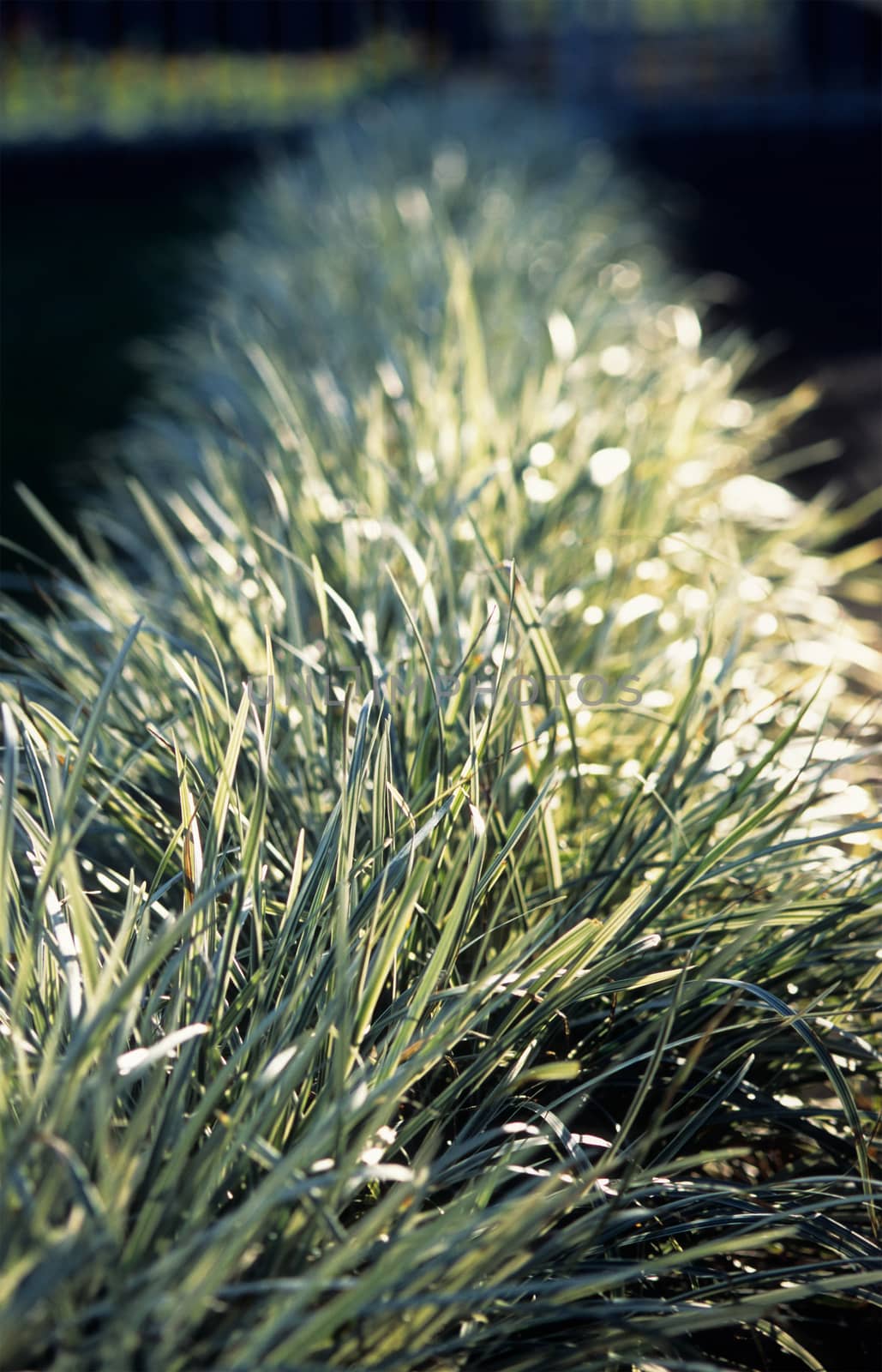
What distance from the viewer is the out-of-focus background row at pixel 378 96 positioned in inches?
199

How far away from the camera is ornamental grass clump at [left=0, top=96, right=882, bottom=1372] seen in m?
0.82

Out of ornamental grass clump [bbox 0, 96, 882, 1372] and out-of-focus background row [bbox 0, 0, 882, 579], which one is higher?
out-of-focus background row [bbox 0, 0, 882, 579]

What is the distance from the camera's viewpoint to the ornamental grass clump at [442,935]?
824 millimetres

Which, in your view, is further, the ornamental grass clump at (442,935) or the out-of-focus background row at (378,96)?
the out-of-focus background row at (378,96)

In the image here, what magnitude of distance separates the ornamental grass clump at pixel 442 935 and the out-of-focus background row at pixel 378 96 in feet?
6.55

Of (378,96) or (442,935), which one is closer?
(442,935)

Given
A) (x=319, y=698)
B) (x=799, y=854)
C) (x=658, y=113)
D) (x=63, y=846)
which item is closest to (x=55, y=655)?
(x=319, y=698)

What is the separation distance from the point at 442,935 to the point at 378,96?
10187 mm

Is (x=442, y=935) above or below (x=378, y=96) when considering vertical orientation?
below

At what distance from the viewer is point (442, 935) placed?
100 cm

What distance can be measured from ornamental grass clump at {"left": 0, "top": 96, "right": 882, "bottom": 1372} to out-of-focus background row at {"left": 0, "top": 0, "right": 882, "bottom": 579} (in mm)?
1995

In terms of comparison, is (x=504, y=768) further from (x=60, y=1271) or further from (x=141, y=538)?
(x=141, y=538)

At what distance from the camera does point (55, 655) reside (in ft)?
4.94

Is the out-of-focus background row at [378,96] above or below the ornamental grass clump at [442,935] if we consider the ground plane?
above
